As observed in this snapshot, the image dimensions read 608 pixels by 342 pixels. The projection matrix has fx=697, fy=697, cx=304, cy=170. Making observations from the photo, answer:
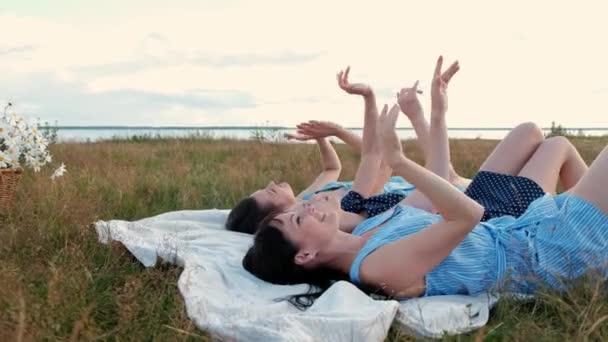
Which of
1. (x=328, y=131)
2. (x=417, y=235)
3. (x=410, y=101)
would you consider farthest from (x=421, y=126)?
(x=417, y=235)

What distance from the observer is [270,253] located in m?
3.27

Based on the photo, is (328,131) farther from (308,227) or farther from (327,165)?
(308,227)

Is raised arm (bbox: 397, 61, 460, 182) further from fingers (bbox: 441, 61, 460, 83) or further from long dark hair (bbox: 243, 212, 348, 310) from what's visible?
long dark hair (bbox: 243, 212, 348, 310)

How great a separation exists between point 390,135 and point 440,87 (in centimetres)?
130

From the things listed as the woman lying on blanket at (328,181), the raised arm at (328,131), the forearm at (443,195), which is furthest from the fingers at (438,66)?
the forearm at (443,195)

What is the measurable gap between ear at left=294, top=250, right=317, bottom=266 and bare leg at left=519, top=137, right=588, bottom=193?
1537mm

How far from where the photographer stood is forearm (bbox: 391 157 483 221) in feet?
9.27

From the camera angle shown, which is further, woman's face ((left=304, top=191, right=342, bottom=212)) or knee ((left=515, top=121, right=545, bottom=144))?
knee ((left=515, top=121, right=545, bottom=144))

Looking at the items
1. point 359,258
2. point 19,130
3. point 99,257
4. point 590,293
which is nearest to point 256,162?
point 19,130

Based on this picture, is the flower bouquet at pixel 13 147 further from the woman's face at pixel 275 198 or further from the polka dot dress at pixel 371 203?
the polka dot dress at pixel 371 203

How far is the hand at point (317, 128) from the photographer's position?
5.04 meters

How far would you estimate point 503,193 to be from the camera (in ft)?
12.9

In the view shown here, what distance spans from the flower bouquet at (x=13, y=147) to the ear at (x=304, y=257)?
2150 mm

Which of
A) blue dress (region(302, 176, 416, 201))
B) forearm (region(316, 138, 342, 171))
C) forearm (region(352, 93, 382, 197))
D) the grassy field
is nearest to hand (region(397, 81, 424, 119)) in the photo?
forearm (region(352, 93, 382, 197))
